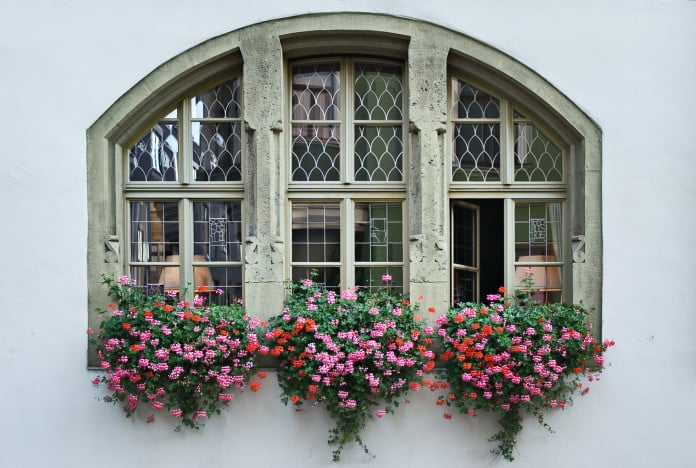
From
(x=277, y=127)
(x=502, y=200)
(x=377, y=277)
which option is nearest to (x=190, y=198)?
(x=277, y=127)

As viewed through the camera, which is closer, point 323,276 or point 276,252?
point 276,252

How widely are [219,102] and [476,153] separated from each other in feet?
7.45

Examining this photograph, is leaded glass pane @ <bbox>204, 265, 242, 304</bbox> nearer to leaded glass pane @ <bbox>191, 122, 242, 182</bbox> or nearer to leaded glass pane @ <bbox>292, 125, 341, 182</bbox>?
leaded glass pane @ <bbox>191, 122, 242, 182</bbox>

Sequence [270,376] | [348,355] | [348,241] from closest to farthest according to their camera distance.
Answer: [348,355] < [270,376] < [348,241]

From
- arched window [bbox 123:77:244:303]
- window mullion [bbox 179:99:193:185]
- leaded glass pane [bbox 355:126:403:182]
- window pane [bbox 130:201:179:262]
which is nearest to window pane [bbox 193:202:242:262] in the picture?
arched window [bbox 123:77:244:303]

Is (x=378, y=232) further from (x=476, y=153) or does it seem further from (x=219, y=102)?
(x=219, y=102)

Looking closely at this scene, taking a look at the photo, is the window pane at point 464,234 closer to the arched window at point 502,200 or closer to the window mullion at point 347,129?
the arched window at point 502,200

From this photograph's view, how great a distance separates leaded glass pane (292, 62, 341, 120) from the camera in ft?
17.2

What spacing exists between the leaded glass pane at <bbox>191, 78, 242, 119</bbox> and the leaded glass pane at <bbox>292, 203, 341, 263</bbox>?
100 centimetres

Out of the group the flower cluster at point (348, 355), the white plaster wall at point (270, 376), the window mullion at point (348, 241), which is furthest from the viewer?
the window mullion at point (348, 241)

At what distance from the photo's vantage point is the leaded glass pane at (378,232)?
5191 mm

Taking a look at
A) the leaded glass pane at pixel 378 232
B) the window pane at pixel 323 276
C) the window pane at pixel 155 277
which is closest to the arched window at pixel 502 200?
the leaded glass pane at pixel 378 232

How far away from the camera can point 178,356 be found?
458 cm

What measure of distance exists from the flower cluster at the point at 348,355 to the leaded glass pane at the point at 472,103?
1.75 metres
